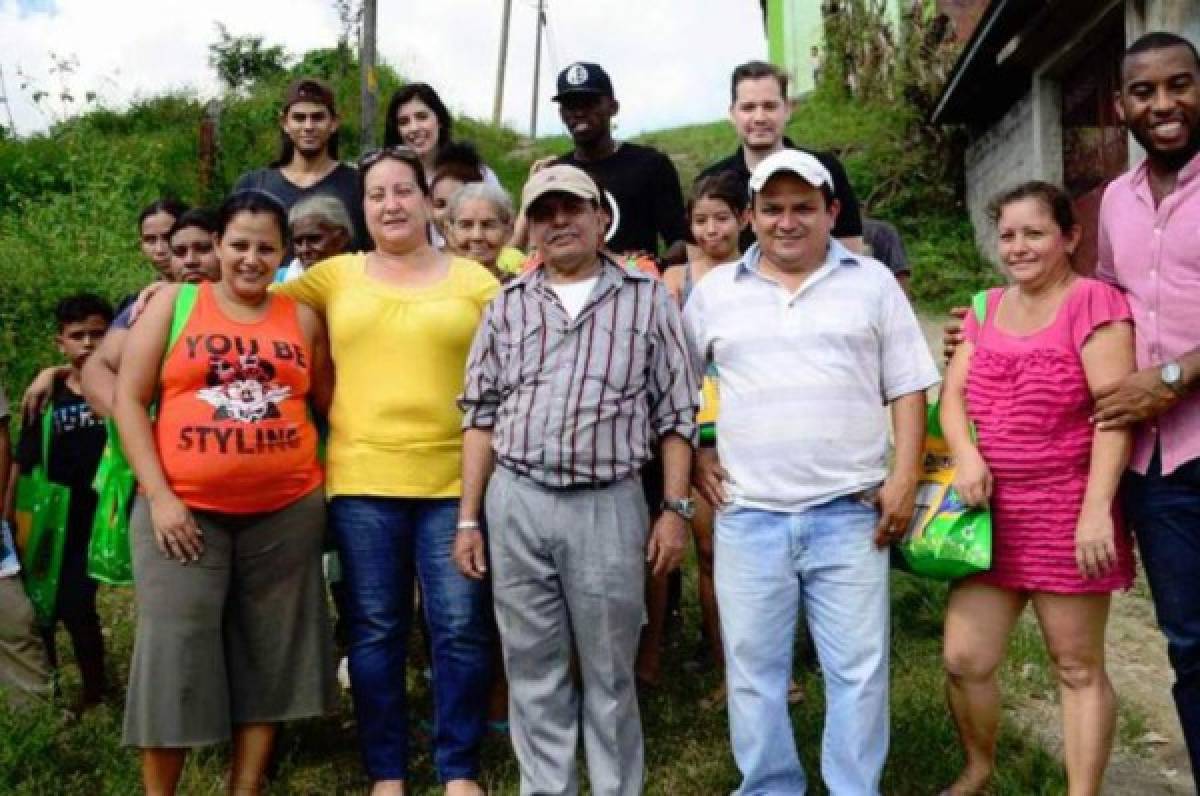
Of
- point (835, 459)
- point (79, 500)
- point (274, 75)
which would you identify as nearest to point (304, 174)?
point (79, 500)

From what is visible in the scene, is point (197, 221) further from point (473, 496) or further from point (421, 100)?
point (473, 496)

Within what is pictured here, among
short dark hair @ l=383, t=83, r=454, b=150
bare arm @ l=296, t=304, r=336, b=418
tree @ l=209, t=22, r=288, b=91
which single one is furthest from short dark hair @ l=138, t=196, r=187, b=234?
tree @ l=209, t=22, r=288, b=91

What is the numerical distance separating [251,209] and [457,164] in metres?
1.27

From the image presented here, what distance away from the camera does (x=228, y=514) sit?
322 cm

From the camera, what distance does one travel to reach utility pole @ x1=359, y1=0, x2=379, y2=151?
13.1 m

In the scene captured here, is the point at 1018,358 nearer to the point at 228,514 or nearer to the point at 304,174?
the point at 228,514

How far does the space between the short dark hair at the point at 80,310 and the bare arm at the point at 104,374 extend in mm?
980

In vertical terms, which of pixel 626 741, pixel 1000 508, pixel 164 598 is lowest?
pixel 626 741

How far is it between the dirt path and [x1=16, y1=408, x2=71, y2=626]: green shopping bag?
3.74m

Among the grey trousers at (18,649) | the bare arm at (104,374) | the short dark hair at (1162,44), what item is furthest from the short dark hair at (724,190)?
the grey trousers at (18,649)

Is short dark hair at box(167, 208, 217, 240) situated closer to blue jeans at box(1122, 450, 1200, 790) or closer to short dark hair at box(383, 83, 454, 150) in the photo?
short dark hair at box(383, 83, 454, 150)

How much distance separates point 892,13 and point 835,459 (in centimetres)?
1632

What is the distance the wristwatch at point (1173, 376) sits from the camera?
2.83 metres

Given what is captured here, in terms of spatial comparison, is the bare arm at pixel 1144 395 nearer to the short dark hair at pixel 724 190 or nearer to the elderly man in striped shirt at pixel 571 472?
the elderly man in striped shirt at pixel 571 472
